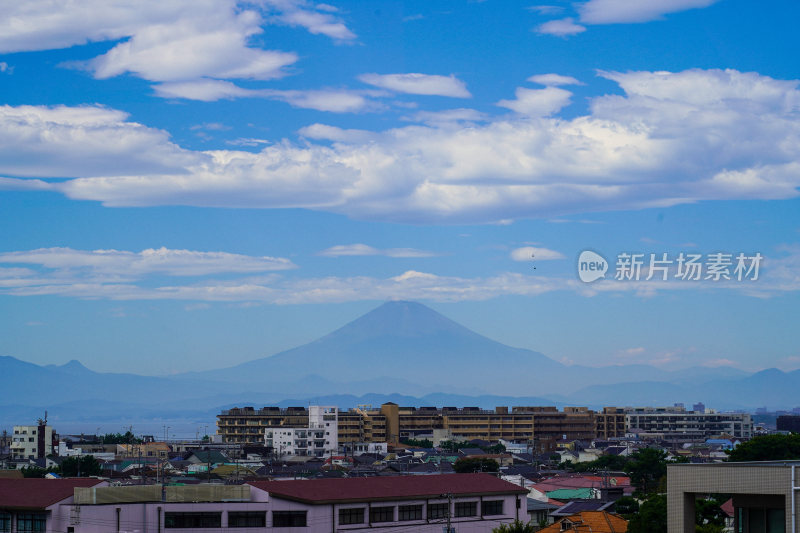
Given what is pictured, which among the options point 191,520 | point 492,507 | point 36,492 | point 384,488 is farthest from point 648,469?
point 36,492

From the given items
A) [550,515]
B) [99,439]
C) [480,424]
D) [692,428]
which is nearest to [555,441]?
[480,424]

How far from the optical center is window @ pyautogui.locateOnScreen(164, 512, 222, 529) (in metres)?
36.7

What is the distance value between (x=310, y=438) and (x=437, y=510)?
86021 mm

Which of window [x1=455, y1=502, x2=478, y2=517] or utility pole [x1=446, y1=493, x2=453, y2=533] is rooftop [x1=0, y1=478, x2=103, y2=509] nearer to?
utility pole [x1=446, y1=493, x2=453, y2=533]

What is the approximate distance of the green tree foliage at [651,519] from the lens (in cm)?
3134

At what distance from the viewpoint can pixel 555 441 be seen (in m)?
142

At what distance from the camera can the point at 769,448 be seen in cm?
5222

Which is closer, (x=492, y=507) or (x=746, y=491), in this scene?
(x=746, y=491)

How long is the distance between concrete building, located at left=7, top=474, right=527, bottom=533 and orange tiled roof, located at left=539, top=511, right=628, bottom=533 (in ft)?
15.0

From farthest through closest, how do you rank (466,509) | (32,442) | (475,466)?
(32,442)
(475,466)
(466,509)

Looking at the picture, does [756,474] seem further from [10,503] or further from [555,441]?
[555,441]

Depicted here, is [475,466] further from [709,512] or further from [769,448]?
[709,512]

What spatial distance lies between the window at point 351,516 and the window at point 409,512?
6.00ft

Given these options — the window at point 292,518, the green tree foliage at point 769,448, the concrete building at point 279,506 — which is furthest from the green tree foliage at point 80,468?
the green tree foliage at point 769,448
